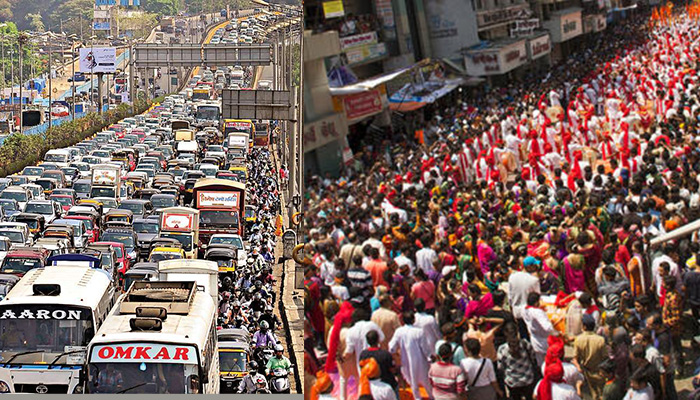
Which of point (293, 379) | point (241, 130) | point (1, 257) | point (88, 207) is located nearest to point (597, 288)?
point (293, 379)

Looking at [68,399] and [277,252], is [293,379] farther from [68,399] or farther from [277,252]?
[277,252]

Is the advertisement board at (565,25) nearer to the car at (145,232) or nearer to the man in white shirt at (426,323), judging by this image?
the man in white shirt at (426,323)

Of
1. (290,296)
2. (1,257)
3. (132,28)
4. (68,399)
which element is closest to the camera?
(68,399)

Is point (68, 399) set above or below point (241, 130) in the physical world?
below

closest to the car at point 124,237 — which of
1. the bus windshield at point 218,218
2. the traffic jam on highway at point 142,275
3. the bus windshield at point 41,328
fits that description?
the traffic jam on highway at point 142,275

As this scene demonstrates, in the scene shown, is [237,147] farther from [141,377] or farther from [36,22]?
[36,22]

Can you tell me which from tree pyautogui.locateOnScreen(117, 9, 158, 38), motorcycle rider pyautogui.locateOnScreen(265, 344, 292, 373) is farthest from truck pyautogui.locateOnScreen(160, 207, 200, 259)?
tree pyautogui.locateOnScreen(117, 9, 158, 38)
